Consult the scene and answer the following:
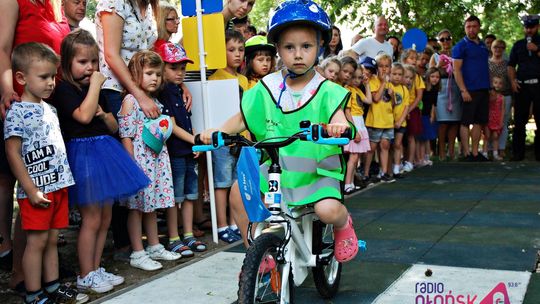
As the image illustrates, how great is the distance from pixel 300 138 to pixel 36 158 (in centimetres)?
183

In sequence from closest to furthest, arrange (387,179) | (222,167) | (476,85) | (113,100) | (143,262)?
1. (143,262)
2. (113,100)
3. (222,167)
4. (387,179)
5. (476,85)

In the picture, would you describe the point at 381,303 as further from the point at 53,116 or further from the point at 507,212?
the point at 507,212

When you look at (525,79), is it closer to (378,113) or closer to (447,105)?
(447,105)

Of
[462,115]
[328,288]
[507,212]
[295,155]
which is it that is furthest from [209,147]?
[462,115]

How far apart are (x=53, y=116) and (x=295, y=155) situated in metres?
1.64

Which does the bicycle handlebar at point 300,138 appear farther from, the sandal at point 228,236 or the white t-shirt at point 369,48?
the white t-shirt at point 369,48

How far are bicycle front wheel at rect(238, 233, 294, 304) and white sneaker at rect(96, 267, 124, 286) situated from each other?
5.69ft

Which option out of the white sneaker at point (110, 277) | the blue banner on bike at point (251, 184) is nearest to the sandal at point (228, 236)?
the white sneaker at point (110, 277)

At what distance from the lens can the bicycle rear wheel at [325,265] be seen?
12.7ft

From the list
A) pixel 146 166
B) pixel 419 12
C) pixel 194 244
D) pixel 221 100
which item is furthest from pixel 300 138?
pixel 419 12

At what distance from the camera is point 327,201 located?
3.60 meters

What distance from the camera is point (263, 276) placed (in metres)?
3.13

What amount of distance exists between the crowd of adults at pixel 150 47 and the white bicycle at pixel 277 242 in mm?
1795

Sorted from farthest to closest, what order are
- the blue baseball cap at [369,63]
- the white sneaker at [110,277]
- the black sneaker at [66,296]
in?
1. the blue baseball cap at [369,63]
2. the white sneaker at [110,277]
3. the black sneaker at [66,296]
